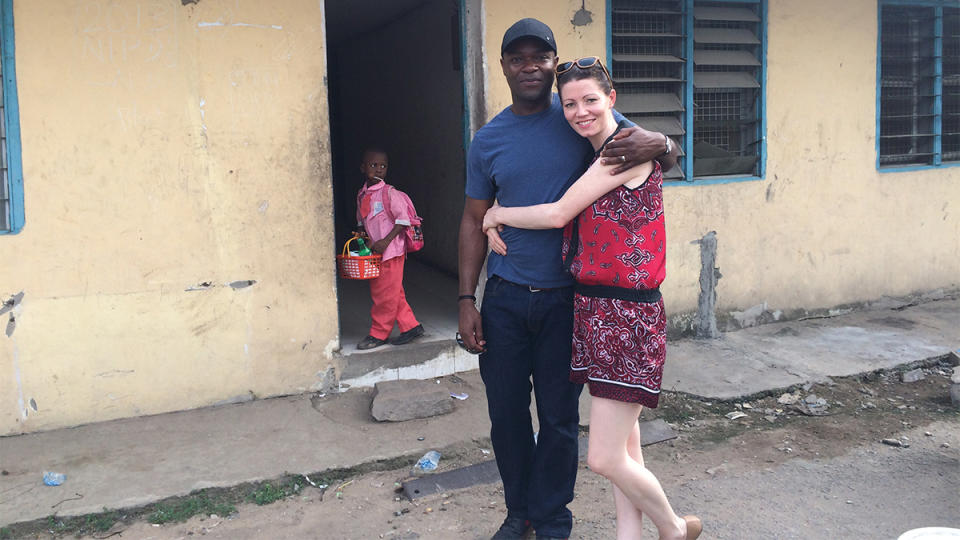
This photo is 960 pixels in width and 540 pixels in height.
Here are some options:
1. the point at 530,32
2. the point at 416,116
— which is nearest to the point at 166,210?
the point at 530,32

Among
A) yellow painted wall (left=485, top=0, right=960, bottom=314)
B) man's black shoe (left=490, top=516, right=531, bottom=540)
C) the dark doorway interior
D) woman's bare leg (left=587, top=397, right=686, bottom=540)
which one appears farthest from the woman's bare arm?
yellow painted wall (left=485, top=0, right=960, bottom=314)

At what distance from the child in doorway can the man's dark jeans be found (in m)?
2.27

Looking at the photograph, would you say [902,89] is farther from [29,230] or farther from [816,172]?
[29,230]

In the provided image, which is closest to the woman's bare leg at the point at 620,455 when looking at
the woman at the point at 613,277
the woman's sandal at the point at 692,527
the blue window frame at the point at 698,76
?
the woman at the point at 613,277

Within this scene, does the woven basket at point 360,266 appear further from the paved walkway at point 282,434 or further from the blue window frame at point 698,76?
the blue window frame at point 698,76

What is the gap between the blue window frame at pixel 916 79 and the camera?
278 inches

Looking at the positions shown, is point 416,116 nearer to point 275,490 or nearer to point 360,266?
point 360,266

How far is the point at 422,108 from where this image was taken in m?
8.15

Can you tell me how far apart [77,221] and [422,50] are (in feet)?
13.7

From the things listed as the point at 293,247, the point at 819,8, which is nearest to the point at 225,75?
the point at 293,247

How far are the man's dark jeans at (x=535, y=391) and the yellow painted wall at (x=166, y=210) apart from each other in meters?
2.18

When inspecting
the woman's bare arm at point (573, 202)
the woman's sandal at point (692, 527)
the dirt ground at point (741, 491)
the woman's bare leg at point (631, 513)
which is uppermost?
the woman's bare arm at point (573, 202)

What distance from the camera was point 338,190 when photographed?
11984mm

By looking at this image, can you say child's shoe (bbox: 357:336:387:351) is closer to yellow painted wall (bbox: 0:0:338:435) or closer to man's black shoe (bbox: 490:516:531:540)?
yellow painted wall (bbox: 0:0:338:435)
